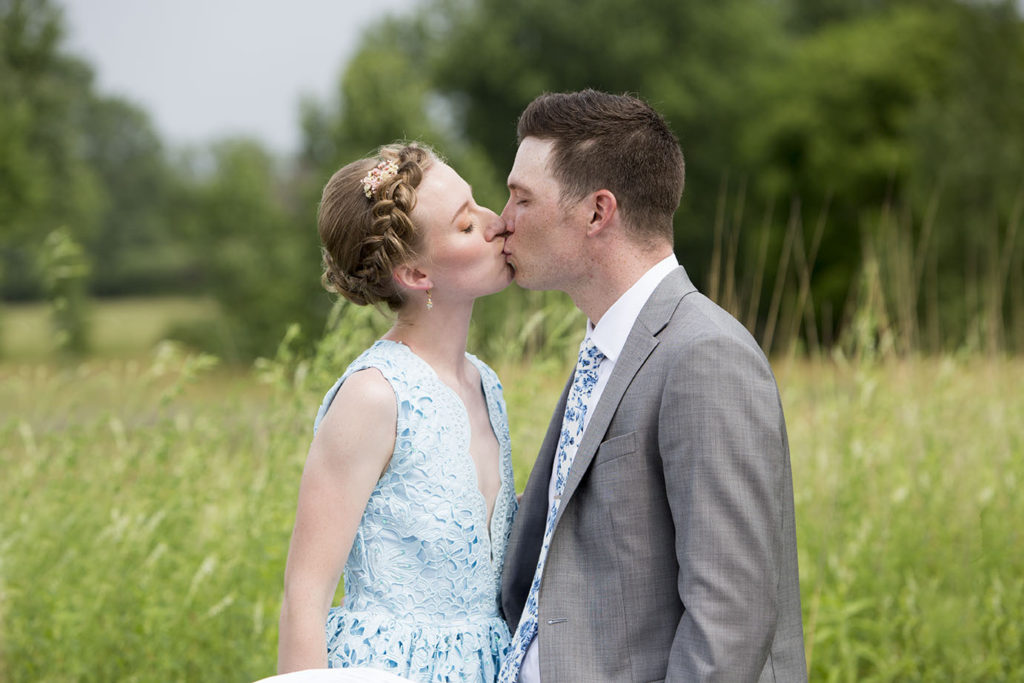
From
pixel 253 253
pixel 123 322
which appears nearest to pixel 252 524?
pixel 253 253

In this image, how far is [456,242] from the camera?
2.50 meters

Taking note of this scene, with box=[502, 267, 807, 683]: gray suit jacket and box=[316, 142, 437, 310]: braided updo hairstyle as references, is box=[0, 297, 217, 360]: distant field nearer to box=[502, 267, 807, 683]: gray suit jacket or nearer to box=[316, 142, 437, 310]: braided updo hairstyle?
box=[316, 142, 437, 310]: braided updo hairstyle

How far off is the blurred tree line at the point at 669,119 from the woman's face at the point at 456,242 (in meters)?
14.7

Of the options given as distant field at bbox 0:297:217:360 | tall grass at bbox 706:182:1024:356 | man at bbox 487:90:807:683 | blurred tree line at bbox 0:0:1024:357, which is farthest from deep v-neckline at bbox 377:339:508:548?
distant field at bbox 0:297:217:360

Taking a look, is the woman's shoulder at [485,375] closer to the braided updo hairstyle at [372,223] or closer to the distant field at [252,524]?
the braided updo hairstyle at [372,223]

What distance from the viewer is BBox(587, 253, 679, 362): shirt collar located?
2.21 meters

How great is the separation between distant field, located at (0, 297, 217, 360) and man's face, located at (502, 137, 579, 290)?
2295 centimetres

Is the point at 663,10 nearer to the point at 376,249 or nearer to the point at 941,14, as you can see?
the point at 941,14

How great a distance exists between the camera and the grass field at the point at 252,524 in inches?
149

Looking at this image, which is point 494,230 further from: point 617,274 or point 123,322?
point 123,322

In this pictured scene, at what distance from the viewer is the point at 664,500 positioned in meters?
2.02

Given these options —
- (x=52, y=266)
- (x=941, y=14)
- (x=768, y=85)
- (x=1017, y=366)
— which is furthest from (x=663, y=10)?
(x=52, y=266)

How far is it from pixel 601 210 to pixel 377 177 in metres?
0.54

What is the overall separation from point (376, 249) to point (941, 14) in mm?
29832
